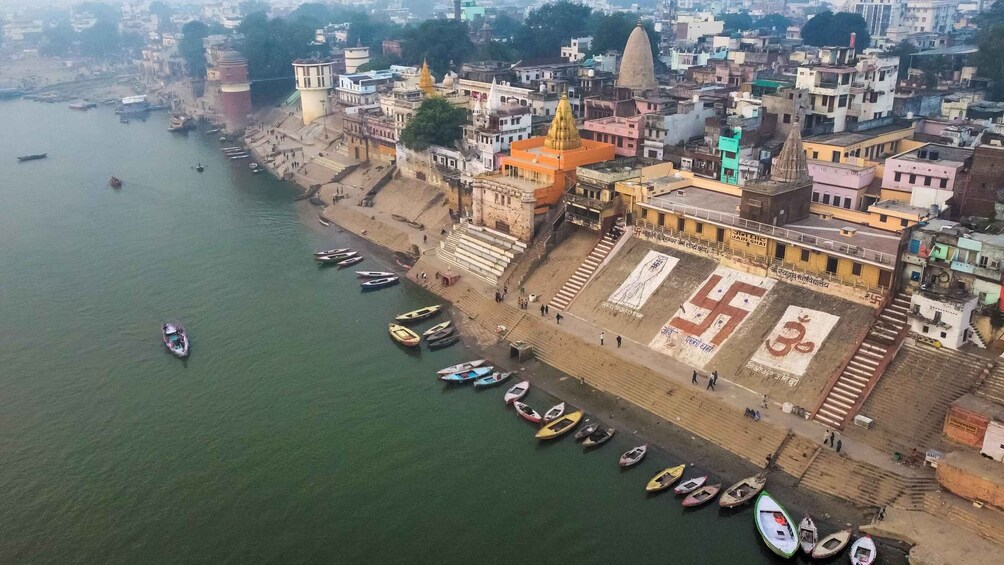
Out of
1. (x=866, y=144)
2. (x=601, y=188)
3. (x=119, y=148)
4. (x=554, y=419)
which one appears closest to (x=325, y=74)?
(x=119, y=148)

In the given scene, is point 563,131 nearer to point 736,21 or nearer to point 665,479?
point 665,479

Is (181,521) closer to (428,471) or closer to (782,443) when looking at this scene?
(428,471)

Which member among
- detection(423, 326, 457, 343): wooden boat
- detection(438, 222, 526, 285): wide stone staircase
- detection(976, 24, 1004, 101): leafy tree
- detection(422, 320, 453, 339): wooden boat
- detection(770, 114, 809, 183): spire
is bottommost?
detection(423, 326, 457, 343): wooden boat

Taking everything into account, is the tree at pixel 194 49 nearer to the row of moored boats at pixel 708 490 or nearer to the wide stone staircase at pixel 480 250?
the wide stone staircase at pixel 480 250

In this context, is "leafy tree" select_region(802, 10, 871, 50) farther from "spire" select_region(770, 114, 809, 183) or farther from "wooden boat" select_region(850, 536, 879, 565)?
"wooden boat" select_region(850, 536, 879, 565)

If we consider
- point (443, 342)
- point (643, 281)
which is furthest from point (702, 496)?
point (443, 342)

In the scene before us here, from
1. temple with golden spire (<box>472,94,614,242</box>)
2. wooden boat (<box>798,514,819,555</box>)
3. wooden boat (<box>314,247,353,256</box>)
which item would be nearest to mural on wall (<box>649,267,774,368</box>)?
wooden boat (<box>798,514,819,555</box>)
